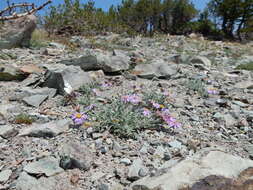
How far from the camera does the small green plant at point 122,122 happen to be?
2.46 m

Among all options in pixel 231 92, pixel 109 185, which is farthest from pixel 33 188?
pixel 231 92

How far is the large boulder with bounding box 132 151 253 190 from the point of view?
159 centimetres

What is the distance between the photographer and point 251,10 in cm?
2548

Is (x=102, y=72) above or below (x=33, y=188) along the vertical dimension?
above

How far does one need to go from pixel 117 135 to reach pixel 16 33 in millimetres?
5681

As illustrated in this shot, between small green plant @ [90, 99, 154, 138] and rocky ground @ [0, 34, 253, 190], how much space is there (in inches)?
0.6

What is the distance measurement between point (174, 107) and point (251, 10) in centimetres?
2674

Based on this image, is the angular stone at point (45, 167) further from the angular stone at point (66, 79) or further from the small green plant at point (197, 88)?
the small green plant at point (197, 88)

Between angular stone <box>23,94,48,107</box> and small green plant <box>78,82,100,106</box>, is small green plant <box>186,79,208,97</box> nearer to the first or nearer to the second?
small green plant <box>78,82,100,106</box>

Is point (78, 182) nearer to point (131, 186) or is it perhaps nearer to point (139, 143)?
point (131, 186)

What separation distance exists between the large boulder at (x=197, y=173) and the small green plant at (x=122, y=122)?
73 cm

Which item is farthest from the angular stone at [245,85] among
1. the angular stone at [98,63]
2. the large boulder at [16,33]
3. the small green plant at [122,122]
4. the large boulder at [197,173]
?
the large boulder at [16,33]

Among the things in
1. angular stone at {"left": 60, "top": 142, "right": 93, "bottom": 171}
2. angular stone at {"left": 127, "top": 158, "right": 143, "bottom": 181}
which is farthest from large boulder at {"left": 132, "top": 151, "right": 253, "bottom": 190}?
angular stone at {"left": 60, "top": 142, "right": 93, "bottom": 171}

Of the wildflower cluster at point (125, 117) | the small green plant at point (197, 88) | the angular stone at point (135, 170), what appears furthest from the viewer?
the small green plant at point (197, 88)
